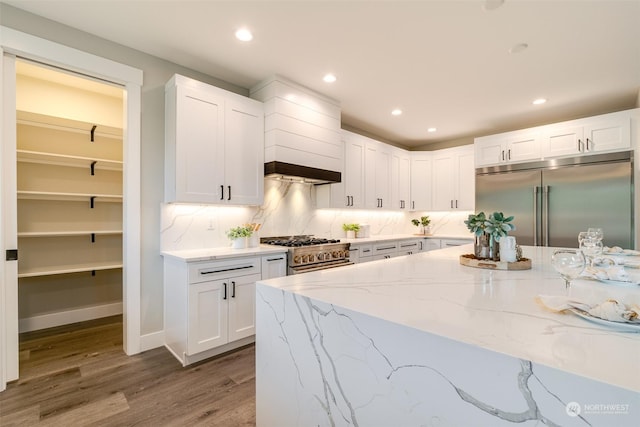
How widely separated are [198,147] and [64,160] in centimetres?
162

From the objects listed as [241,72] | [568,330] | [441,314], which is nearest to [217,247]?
[241,72]

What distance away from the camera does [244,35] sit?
7.88ft

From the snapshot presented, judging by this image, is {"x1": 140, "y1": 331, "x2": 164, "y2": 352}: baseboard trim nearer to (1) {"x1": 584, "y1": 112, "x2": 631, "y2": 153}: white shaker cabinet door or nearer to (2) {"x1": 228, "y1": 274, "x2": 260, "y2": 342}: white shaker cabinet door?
(2) {"x1": 228, "y1": 274, "x2": 260, "y2": 342}: white shaker cabinet door

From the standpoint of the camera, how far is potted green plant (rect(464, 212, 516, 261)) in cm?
165

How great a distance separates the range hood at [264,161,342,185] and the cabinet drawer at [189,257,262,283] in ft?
3.06

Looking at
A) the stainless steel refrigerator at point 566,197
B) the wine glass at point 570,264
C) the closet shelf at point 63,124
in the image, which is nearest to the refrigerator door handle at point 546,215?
the stainless steel refrigerator at point 566,197

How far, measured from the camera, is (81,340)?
9.43 feet

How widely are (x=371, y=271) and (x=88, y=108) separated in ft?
12.4

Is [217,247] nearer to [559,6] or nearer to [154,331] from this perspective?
[154,331]

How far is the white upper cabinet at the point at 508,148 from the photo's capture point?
4070mm

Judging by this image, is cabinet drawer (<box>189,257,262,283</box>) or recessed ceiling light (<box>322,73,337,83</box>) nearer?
cabinet drawer (<box>189,257,262,283</box>)

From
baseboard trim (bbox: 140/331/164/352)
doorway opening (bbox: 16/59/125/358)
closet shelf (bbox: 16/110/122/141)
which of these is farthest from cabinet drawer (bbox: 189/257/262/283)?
closet shelf (bbox: 16/110/122/141)

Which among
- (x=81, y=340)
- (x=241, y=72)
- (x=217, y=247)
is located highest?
(x=241, y=72)

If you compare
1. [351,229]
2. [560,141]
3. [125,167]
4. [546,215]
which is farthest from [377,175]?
[125,167]
